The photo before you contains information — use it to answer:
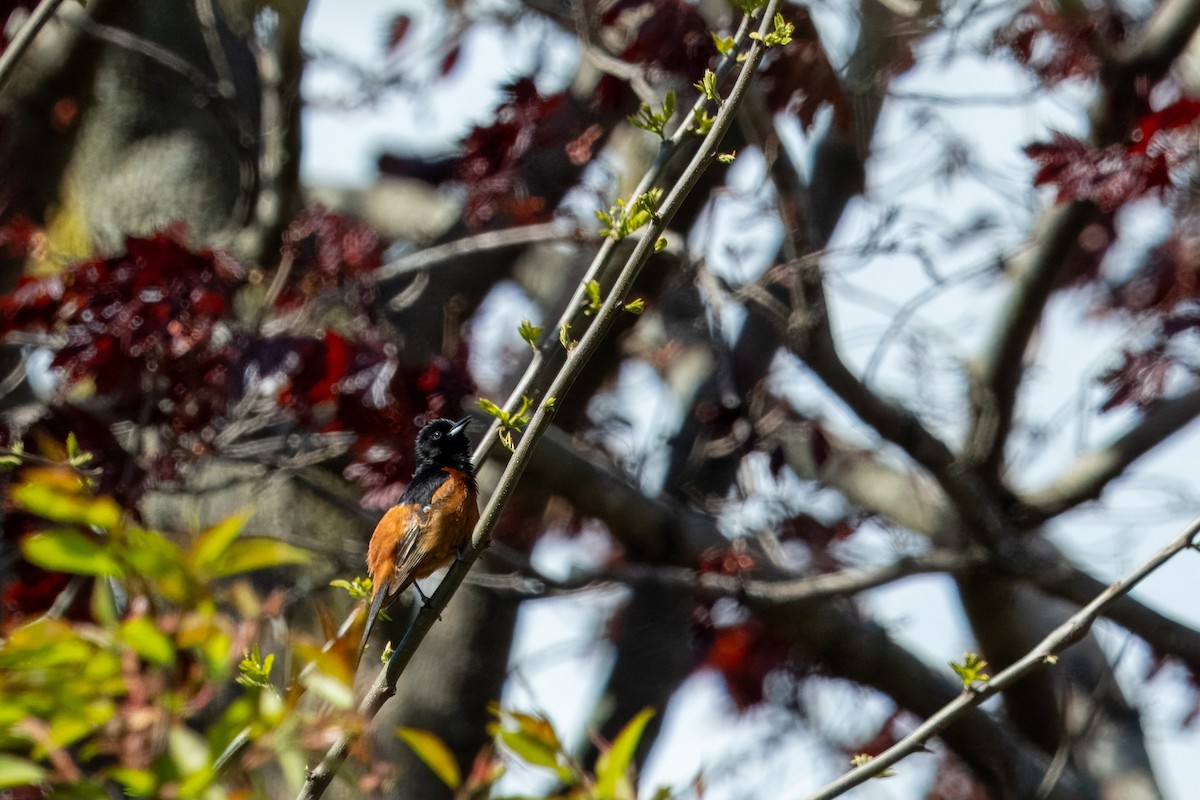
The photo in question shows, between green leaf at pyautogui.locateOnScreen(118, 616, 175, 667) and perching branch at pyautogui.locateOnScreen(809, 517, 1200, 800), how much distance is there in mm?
1257

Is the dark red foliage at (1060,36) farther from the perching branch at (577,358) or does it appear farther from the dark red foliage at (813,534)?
the perching branch at (577,358)

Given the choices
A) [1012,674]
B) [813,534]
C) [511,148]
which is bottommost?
[1012,674]

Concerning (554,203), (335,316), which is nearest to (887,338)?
(554,203)

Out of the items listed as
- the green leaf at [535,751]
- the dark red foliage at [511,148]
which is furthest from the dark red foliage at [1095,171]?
the green leaf at [535,751]

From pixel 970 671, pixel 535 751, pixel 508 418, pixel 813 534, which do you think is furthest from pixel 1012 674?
pixel 813 534

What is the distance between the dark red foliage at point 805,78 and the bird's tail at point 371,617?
250cm

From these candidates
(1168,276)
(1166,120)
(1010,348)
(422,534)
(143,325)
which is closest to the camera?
(422,534)

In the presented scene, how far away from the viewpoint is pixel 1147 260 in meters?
6.89

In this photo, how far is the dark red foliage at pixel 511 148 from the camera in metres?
5.19

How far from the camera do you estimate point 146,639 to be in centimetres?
155

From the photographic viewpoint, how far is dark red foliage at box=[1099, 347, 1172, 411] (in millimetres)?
5016

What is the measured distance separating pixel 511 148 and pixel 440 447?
5.57ft

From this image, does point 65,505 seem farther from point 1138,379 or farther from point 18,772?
point 1138,379

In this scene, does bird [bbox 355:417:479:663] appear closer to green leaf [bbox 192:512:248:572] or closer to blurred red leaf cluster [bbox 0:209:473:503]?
blurred red leaf cluster [bbox 0:209:473:503]
